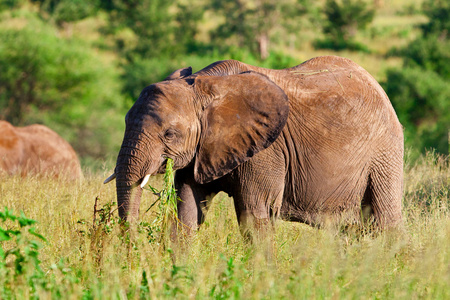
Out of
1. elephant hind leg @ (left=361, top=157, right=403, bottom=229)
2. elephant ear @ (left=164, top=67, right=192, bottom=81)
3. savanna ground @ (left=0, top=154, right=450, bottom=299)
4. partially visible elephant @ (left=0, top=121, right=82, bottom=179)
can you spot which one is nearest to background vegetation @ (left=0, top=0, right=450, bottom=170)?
partially visible elephant @ (left=0, top=121, right=82, bottom=179)

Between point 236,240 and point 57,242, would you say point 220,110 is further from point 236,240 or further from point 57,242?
point 57,242

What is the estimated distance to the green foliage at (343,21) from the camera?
46.5 metres

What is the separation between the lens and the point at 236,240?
571 cm

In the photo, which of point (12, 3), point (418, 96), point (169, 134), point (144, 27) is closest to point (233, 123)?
point (169, 134)

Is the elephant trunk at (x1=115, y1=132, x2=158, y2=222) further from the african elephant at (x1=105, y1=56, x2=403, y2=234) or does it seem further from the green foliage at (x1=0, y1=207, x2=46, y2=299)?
the green foliage at (x1=0, y1=207, x2=46, y2=299)

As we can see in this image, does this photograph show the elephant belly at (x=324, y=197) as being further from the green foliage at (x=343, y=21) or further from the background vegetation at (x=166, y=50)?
the green foliage at (x=343, y=21)

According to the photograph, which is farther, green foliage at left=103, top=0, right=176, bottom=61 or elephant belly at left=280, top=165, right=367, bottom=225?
green foliage at left=103, top=0, right=176, bottom=61

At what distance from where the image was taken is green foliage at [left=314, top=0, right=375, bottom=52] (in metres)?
46.5

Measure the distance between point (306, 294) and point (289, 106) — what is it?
1.84 metres

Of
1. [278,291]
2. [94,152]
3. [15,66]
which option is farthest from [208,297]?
[15,66]

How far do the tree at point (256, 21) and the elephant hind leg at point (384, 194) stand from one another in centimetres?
3673

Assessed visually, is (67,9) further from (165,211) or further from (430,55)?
(165,211)

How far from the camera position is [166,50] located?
43875 millimetres

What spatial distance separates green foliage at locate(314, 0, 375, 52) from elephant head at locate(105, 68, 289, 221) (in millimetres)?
42234
